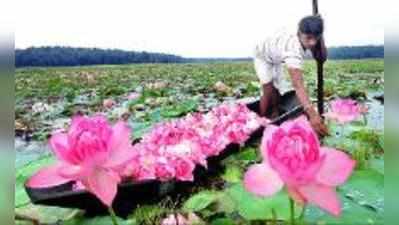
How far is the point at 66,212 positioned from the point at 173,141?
322 millimetres

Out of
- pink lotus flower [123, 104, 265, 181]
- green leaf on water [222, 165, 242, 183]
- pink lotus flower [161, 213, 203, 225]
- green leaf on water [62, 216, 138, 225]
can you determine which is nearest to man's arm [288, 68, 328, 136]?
pink lotus flower [123, 104, 265, 181]

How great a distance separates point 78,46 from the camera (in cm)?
153

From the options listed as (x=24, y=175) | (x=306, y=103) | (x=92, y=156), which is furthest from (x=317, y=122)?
(x=24, y=175)

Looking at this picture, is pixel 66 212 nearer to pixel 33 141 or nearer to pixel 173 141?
pixel 33 141

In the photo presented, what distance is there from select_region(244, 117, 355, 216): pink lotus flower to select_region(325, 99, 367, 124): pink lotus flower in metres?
0.22

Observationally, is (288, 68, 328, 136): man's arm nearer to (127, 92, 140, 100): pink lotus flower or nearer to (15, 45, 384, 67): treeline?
(15, 45, 384, 67): treeline

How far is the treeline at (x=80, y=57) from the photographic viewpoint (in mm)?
1499

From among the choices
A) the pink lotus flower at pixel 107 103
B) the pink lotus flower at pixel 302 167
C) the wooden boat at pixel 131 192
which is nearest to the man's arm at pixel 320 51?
the wooden boat at pixel 131 192

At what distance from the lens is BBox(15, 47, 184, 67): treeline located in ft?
4.92

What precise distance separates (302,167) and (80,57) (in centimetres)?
64

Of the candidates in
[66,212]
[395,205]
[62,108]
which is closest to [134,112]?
[62,108]

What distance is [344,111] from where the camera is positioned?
4.96ft

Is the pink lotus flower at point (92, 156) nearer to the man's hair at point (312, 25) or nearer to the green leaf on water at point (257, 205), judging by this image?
the green leaf on water at point (257, 205)

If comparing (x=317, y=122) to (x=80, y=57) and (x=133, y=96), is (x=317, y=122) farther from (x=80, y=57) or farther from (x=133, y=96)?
(x=80, y=57)
